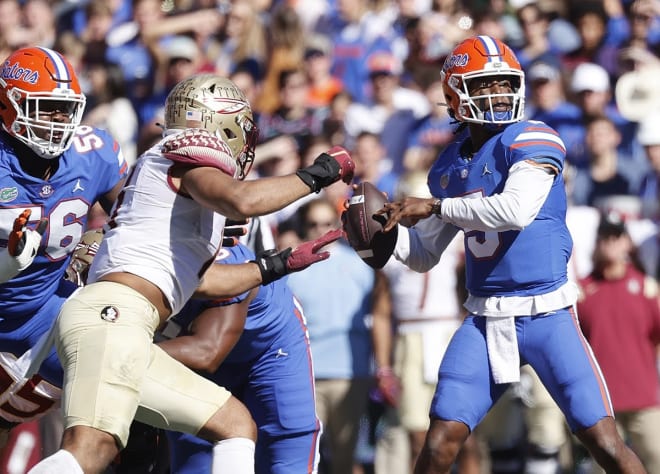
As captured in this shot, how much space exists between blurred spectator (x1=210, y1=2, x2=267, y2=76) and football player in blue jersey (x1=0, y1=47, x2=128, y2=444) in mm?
4508

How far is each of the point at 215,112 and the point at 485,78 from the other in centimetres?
115

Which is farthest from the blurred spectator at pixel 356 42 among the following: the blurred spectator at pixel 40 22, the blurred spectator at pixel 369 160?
the blurred spectator at pixel 40 22

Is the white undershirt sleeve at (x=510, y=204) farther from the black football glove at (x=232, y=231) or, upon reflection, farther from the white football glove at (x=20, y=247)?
the white football glove at (x=20, y=247)

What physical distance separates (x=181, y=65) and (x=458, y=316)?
10.2 ft

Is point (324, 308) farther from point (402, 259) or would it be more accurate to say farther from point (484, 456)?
point (402, 259)

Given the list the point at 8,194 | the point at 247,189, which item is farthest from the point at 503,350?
the point at 8,194

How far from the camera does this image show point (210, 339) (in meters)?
5.27

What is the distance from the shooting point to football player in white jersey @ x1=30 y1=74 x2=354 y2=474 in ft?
14.5

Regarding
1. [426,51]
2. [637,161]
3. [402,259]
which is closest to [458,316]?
[637,161]

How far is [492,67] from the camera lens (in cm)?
544

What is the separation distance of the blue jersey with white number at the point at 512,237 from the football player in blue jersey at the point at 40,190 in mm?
1592

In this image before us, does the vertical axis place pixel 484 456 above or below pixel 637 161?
below

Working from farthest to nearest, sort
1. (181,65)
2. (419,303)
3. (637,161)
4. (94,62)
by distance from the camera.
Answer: (94,62) → (181,65) → (637,161) → (419,303)

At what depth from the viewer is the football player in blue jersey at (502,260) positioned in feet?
16.8
